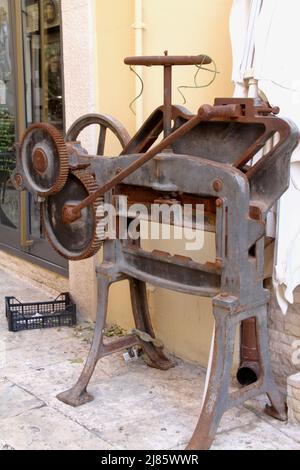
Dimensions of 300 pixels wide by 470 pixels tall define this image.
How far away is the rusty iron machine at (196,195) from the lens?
2.93 meters

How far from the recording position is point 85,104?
476 centimetres

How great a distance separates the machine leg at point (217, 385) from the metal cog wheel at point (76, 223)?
0.85 metres

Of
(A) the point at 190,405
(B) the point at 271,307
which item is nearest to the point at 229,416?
(A) the point at 190,405

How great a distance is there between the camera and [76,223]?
3.59 meters

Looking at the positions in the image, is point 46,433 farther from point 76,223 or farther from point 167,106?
point 167,106

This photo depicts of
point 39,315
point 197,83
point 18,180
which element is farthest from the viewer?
point 39,315

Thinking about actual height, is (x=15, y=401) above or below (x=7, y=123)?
below

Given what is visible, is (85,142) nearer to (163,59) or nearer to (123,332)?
(123,332)

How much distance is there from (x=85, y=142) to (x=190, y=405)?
2083mm

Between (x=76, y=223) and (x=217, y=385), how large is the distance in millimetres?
1191

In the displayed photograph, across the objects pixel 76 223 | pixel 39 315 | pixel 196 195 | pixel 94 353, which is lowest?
pixel 39 315

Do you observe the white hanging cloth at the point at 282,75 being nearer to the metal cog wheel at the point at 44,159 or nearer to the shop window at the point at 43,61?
the metal cog wheel at the point at 44,159

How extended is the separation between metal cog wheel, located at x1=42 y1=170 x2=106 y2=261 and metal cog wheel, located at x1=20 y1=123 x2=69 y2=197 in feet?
0.25

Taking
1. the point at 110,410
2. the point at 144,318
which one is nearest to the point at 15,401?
the point at 110,410
